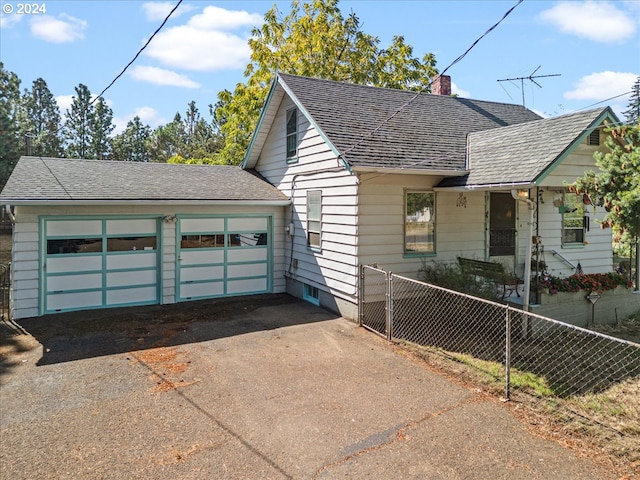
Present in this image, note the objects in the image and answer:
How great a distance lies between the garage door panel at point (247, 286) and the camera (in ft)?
38.4

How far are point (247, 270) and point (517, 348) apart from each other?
7.11 meters

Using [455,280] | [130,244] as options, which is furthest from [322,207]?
[130,244]

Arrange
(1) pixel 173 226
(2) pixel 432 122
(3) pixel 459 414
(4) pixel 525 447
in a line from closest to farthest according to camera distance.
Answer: (4) pixel 525 447, (3) pixel 459 414, (1) pixel 173 226, (2) pixel 432 122

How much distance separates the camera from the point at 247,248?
466 inches

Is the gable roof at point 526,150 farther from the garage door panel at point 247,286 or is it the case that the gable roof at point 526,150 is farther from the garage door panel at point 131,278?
the garage door panel at point 131,278

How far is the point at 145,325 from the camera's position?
8.95 metres

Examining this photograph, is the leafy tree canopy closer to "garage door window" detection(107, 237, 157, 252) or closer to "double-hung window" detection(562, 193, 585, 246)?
"double-hung window" detection(562, 193, 585, 246)

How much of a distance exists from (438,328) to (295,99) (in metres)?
6.41

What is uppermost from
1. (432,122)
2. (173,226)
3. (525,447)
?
(432,122)

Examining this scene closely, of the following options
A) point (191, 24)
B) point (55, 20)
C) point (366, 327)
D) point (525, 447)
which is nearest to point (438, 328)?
point (366, 327)

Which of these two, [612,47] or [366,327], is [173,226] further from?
[612,47]

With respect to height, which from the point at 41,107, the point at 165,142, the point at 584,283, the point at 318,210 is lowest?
the point at 584,283

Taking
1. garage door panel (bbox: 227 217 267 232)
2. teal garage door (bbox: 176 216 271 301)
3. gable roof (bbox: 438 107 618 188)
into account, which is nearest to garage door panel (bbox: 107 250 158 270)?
teal garage door (bbox: 176 216 271 301)

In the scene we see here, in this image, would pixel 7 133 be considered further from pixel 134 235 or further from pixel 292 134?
pixel 292 134
